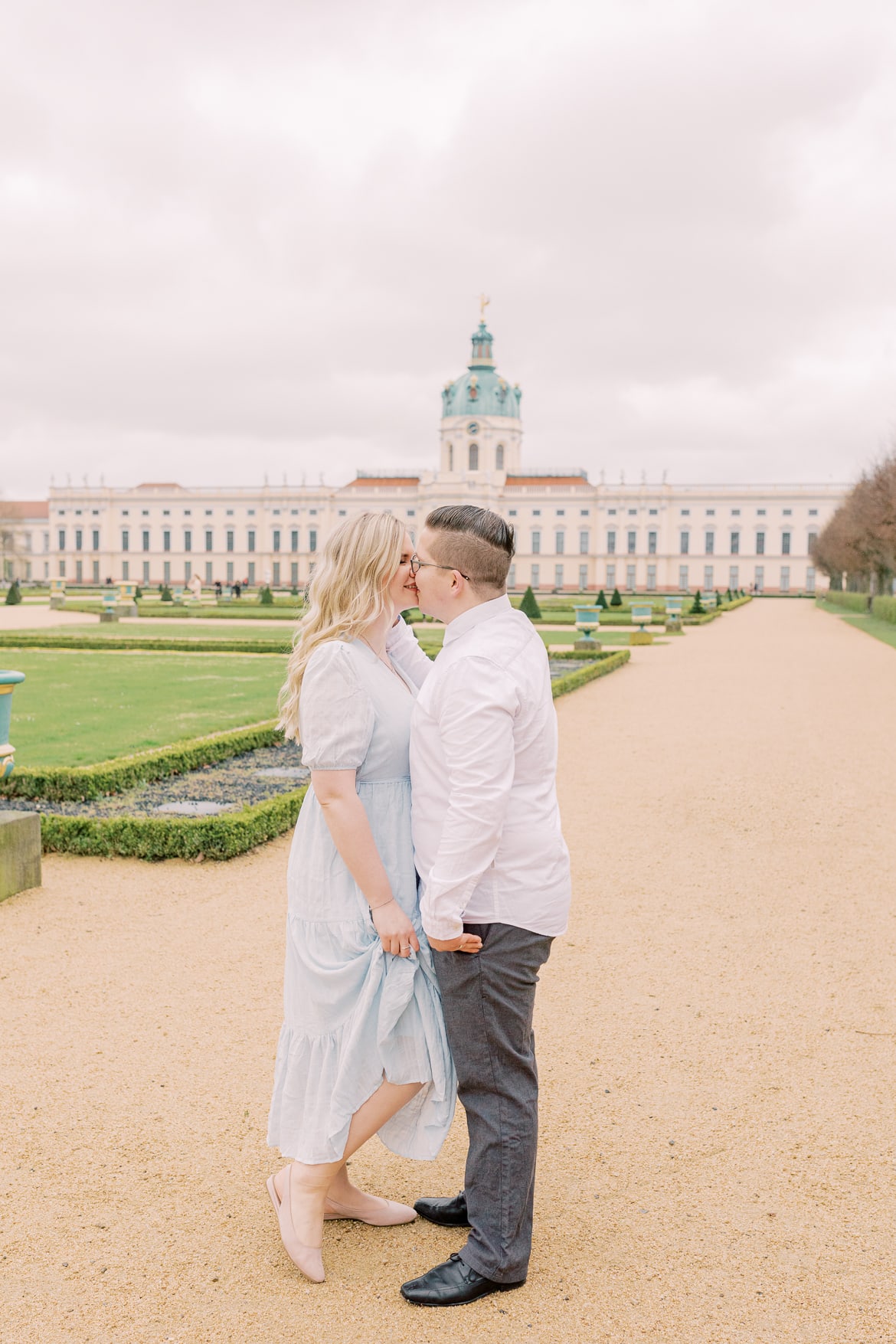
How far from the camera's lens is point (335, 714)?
2.04 meters

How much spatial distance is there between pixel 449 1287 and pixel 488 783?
979mm

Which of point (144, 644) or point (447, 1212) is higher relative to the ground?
point (144, 644)

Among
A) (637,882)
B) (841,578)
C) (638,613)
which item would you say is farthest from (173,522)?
(637,882)

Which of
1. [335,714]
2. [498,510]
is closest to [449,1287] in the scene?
[335,714]

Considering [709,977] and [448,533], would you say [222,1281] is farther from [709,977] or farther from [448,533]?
[709,977]

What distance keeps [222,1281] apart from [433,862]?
925 millimetres

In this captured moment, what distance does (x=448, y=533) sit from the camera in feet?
6.62

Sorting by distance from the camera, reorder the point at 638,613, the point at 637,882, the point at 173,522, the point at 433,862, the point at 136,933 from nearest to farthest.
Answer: the point at 433,862
the point at 136,933
the point at 637,882
the point at 638,613
the point at 173,522

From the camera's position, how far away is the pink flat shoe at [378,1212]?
2.31 meters

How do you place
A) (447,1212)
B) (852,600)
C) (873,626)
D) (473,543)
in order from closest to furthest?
(473,543) < (447,1212) < (873,626) < (852,600)

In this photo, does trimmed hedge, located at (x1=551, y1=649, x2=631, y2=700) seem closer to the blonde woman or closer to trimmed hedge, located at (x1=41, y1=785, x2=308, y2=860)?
trimmed hedge, located at (x1=41, y1=785, x2=308, y2=860)

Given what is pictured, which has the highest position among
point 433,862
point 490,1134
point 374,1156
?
point 433,862

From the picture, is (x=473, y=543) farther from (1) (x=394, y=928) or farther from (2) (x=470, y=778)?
(1) (x=394, y=928)

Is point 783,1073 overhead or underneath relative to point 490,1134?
underneath
